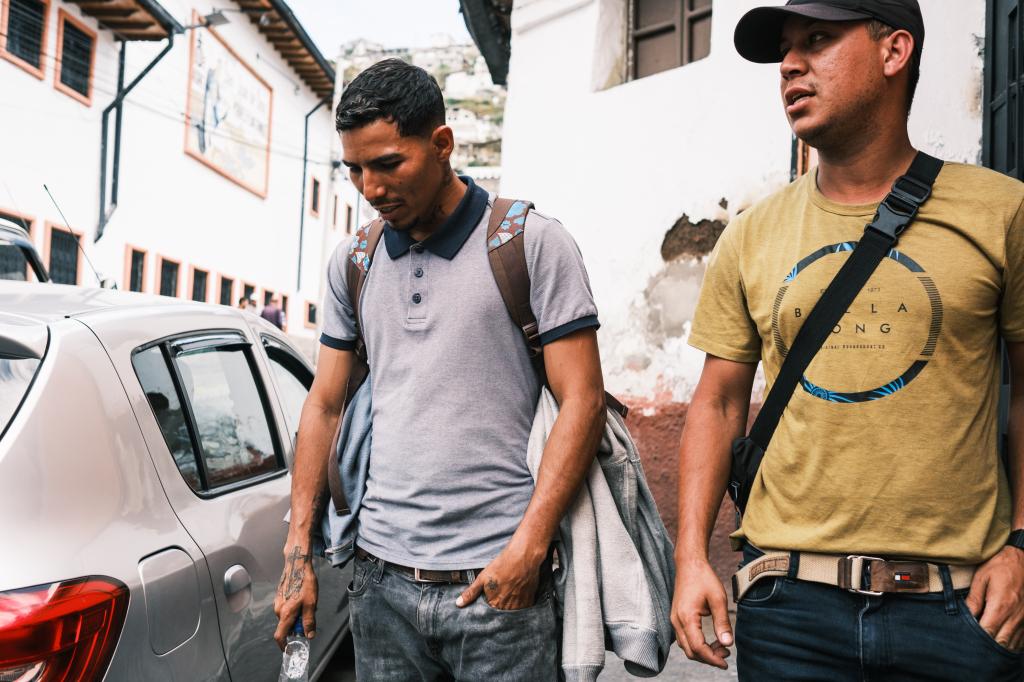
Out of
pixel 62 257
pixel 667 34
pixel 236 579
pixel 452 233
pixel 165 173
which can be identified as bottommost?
pixel 236 579

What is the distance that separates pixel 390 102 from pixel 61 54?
13903mm

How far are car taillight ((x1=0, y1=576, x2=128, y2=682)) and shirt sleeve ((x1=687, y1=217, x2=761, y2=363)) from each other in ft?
4.26

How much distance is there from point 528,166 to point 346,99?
446 cm

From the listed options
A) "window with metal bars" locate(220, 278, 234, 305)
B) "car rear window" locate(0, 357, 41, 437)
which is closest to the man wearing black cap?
"car rear window" locate(0, 357, 41, 437)

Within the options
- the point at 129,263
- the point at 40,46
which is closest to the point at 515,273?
the point at 40,46

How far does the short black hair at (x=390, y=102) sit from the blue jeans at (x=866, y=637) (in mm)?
1160

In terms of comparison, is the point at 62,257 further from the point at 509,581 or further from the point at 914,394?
the point at 914,394

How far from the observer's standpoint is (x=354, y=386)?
217 centimetres

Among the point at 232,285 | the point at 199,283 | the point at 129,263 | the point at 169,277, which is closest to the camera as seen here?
the point at 129,263

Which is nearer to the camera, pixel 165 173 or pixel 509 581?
pixel 509 581

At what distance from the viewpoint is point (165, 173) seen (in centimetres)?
1692

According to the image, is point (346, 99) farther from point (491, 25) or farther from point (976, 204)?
point (491, 25)

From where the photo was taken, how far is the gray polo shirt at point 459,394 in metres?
1.85

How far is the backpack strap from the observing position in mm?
1884
